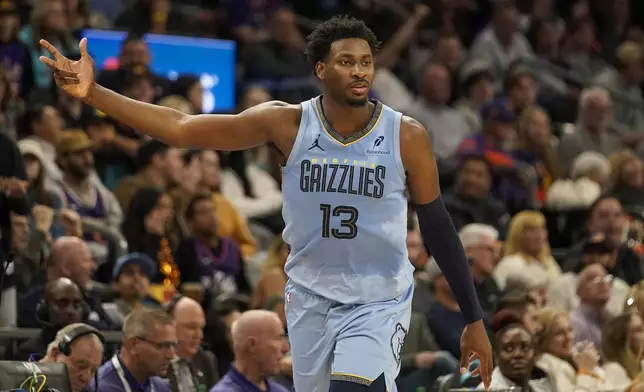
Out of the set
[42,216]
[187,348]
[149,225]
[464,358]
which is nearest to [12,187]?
[42,216]

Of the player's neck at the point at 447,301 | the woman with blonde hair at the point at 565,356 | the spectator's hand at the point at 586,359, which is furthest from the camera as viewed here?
the player's neck at the point at 447,301

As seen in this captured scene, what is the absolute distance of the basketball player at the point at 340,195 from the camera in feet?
15.6

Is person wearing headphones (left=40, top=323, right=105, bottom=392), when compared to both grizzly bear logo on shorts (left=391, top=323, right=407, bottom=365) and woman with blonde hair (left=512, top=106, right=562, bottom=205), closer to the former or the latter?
grizzly bear logo on shorts (left=391, top=323, right=407, bottom=365)

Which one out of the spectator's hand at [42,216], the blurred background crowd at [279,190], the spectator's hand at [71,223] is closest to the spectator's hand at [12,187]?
the blurred background crowd at [279,190]

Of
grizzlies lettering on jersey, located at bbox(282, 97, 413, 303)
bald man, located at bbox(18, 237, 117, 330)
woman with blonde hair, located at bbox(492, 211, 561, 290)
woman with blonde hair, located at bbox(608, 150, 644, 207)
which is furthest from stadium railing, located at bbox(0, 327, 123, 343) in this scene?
woman with blonde hair, located at bbox(608, 150, 644, 207)

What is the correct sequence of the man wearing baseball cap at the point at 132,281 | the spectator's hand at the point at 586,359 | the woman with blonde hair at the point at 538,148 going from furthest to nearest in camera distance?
1. the woman with blonde hair at the point at 538,148
2. the man wearing baseball cap at the point at 132,281
3. the spectator's hand at the point at 586,359

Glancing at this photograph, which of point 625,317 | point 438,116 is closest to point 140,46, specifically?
point 438,116

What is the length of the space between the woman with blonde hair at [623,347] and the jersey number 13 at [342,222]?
165 inches

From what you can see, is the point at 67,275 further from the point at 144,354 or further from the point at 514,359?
the point at 514,359

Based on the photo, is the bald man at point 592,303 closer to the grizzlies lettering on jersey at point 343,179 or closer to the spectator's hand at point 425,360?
the spectator's hand at point 425,360

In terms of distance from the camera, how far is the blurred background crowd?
791 centimetres

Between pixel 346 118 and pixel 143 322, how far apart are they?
2385mm

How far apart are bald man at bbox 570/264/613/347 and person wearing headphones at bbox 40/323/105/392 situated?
408 cm

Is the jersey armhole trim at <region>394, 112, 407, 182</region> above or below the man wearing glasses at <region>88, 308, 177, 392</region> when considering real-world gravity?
above
